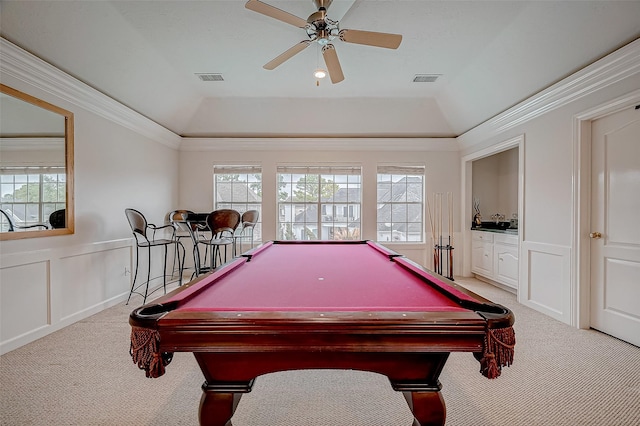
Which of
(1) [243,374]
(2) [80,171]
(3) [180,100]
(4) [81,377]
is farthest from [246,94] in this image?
(1) [243,374]

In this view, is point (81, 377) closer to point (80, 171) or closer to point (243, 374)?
point (243, 374)

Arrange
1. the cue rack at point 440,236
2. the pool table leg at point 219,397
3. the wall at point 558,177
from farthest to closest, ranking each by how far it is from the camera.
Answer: the cue rack at point 440,236 < the wall at point 558,177 < the pool table leg at point 219,397

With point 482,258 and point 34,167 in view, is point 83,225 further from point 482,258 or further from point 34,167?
point 482,258

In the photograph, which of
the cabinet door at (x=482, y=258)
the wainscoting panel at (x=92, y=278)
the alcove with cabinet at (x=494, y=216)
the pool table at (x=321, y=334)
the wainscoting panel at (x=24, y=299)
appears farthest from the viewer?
the cabinet door at (x=482, y=258)

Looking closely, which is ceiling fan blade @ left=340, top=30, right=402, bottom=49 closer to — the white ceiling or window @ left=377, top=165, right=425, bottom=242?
the white ceiling

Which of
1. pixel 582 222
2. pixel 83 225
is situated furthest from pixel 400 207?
pixel 83 225

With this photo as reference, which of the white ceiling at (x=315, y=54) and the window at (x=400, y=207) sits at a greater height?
the white ceiling at (x=315, y=54)

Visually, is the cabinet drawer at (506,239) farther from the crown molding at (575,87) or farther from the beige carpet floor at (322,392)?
the beige carpet floor at (322,392)

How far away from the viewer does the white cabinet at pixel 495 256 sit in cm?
393

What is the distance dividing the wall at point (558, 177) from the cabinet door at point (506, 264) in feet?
1.09

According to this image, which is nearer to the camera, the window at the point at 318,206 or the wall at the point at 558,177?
the wall at the point at 558,177

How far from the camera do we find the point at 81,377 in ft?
6.57

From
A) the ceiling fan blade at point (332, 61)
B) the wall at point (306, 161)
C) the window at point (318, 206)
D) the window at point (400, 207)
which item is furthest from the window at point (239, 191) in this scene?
the ceiling fan blade at point (332, 61)

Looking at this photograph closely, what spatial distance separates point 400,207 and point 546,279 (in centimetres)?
243
